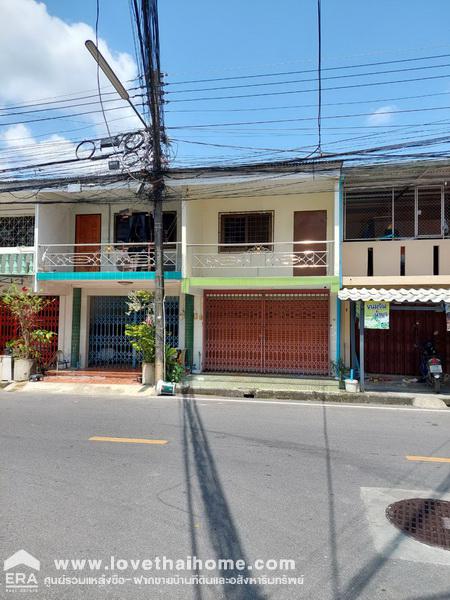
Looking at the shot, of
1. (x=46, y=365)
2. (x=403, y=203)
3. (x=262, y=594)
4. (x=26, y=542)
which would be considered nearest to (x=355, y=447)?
(x=262, y=594)

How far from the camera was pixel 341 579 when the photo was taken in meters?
3.04

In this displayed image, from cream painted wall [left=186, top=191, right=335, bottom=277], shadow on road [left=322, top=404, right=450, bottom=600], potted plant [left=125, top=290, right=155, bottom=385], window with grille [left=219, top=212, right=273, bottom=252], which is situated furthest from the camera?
window with grille [left=219, top=212, right=273, bottom=252]

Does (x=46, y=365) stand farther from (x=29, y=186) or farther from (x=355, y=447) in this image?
(x=355, y=447)

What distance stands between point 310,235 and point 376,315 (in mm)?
3805

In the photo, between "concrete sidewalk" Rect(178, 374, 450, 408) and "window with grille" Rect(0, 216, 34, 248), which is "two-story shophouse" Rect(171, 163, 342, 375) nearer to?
"concrete sidewalk" Rect(178, 374, 450, 408)

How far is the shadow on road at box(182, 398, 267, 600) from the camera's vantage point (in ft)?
9.69

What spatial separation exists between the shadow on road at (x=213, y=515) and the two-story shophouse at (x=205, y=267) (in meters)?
6.98

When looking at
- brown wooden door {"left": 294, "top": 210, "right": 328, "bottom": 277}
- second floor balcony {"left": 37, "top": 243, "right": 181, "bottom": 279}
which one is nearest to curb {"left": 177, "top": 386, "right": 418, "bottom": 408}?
second floor balcony {"left": 37, "top": 243, "right": 181, "bottom": 279}

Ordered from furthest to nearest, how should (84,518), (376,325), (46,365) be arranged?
(46,365)
(376,325)
(84,518)

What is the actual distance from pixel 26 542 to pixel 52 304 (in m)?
12.5

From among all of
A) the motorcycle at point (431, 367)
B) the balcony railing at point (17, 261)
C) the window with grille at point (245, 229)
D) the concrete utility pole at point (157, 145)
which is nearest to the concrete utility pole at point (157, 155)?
the concrete utility pole at point (157, 145)

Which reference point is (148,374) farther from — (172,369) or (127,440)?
(127,440)

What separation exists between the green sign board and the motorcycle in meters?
1.60

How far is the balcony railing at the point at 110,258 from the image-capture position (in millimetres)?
13516
